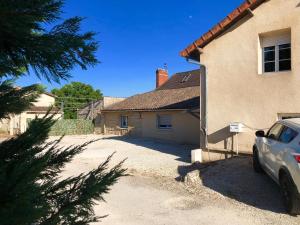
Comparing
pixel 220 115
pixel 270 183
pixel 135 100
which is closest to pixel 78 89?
pixel 135 100

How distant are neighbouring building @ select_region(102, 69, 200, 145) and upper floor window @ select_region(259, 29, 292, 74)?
7.45 m

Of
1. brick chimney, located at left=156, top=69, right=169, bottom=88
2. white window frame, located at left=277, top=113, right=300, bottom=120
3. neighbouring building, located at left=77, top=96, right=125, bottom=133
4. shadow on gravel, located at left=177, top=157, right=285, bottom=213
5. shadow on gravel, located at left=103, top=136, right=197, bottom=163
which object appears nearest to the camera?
shadow on gravel, located at left=177, top=157, right=285, bottom=213

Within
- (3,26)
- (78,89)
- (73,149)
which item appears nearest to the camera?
(3,26)

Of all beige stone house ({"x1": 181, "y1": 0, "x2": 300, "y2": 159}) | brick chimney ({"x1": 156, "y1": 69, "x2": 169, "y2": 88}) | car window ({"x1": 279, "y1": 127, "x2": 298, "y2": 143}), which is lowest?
car window ({"x1": 279, "y1": 127, "x2": 298, "y2": 143})

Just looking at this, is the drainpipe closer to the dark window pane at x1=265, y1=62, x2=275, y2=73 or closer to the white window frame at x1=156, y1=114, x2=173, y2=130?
the dark window pane at x1=265, y1=62, x2=275, y2=73

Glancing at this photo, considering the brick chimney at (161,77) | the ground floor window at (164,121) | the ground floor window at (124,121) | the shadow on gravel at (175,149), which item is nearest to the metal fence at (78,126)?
the ground floor window at (124,121)

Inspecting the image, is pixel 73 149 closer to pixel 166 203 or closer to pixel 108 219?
pixel 108 219

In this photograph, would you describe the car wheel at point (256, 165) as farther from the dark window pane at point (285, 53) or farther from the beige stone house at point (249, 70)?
the dark window pane at point (285, 53)

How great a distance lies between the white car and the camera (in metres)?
6.59

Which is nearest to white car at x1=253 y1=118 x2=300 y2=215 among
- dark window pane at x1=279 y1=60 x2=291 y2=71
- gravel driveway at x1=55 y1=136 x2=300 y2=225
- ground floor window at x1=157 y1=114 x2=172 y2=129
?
gravel driveway at x1=55 y1=136 x2=300 y2=225

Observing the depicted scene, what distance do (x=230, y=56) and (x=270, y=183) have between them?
567cm

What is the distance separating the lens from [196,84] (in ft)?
95.8

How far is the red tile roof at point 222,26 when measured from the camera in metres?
12.0

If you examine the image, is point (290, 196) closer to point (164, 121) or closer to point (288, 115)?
point (288, 115)
